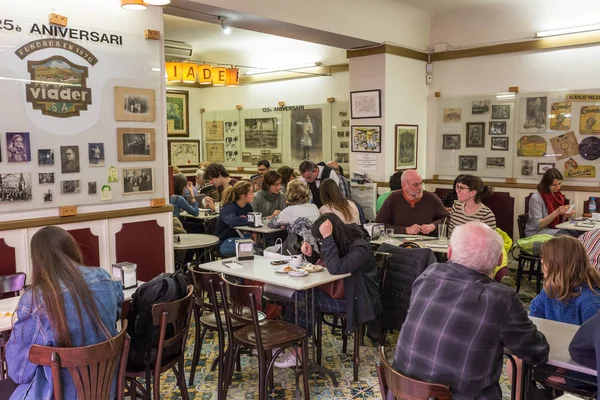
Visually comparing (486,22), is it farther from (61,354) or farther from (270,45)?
(61,354)

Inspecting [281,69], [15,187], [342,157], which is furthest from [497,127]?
[15,187]

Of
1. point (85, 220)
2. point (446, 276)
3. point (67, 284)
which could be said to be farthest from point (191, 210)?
point (446, 276)

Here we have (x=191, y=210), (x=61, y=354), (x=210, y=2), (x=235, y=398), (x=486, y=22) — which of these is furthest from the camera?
(x=486, y=22)

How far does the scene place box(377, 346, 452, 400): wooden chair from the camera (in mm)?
2029

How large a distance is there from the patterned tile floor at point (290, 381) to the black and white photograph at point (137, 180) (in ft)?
4.75

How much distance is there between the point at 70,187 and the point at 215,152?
709 centimetres

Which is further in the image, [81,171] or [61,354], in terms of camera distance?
[81,171]

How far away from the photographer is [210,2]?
17.3 ft

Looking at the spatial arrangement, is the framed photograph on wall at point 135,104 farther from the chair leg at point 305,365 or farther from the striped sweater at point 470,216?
the striped sweater at point 470,216

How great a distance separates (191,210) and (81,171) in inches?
81.5

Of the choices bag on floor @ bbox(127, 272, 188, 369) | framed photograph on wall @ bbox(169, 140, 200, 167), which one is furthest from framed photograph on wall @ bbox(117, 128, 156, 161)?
framed photograph on wall @ bbox(169, 140, 200, 167)

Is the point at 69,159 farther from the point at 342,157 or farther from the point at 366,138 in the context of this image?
the point at 342,157

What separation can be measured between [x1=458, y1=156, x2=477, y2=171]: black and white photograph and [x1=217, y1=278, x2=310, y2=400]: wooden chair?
514 centimetres

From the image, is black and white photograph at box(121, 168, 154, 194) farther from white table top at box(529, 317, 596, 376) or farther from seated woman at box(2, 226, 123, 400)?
white table top at box(529, 317, 596, 376)
